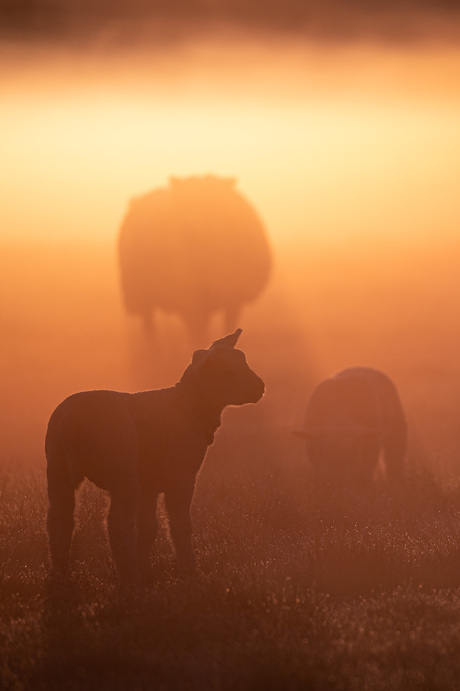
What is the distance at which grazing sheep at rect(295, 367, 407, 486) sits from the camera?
11539 millimetres

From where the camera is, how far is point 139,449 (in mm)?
6781

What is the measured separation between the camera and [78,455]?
6.45 m

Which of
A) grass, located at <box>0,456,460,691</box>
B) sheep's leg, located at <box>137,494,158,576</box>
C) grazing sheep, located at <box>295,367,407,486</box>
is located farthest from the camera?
grazing sheep, located at <box>295,367,407,486</box>

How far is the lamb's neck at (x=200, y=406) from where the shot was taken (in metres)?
7.11

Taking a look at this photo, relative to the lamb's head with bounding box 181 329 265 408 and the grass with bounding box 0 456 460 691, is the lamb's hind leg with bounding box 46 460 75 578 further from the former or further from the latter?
the lamb's head with bounding box 181 329 265 408

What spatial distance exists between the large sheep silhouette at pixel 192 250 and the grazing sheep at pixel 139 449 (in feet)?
43.3

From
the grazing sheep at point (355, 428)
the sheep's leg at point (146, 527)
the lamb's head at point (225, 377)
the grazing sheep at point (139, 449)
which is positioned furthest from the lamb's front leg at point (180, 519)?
the grazing sheep at point (355, 428)

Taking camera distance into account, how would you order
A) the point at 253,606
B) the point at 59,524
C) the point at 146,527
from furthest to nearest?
the point at 146,527
the point at 59,524
the point at 253,606

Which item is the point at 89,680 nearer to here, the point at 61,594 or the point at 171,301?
the point at 61,594

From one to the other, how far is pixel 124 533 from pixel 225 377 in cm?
147

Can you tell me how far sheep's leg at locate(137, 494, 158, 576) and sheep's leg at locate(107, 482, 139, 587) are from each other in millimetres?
575

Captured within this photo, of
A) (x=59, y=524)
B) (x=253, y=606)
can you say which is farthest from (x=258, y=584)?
(x=59, y=524)

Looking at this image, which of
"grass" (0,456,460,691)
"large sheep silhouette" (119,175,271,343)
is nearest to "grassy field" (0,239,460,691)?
"grass" (0,456,460,691)

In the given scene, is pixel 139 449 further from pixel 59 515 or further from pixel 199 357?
pixel 199 357
